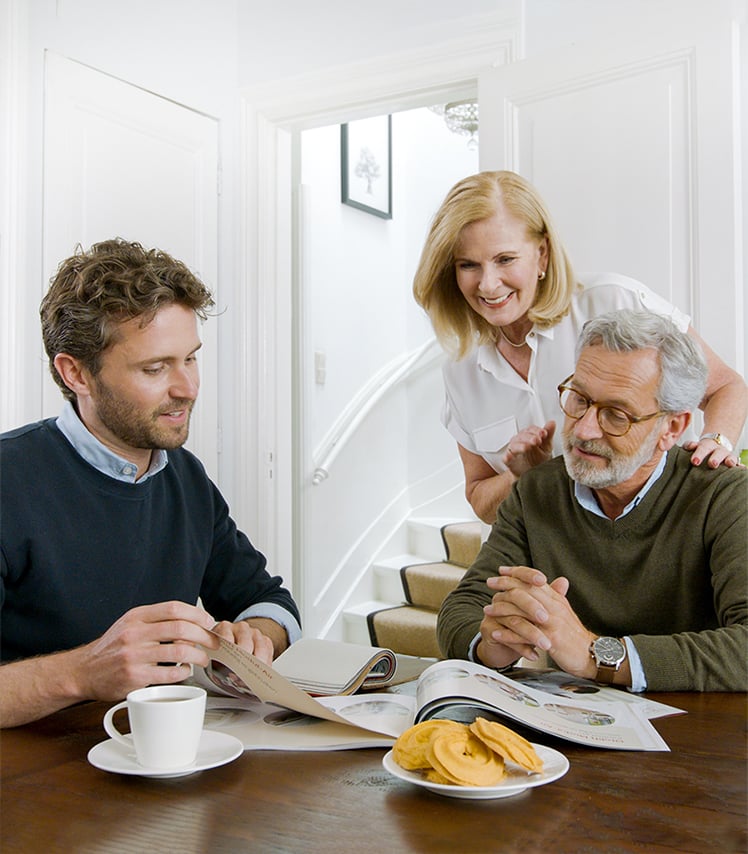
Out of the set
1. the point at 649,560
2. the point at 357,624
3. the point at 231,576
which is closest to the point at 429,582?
the point at 357,624

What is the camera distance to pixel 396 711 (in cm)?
113

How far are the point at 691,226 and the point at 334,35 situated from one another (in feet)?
5.21

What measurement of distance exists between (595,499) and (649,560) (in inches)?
6.7

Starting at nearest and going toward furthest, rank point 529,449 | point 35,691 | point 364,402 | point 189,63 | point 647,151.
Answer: point 35,691
point 529,449
point 647,151
point 189,63
point 364,402

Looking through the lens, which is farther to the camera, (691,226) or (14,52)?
(14,52)

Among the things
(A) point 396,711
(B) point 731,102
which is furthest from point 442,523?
(A) point 396,711

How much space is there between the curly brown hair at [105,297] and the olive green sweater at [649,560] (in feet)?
2.48

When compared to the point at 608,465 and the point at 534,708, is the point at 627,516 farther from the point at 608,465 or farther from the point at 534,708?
the point at 534,708

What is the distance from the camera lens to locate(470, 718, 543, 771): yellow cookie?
0.86m

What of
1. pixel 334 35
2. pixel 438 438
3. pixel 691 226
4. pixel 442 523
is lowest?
pixel 442 523

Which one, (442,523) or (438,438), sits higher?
(438,438)

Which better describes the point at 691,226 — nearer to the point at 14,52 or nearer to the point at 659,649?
the point at 659,649

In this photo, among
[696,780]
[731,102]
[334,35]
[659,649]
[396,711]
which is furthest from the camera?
[334,35]

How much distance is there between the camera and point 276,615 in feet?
5.54
